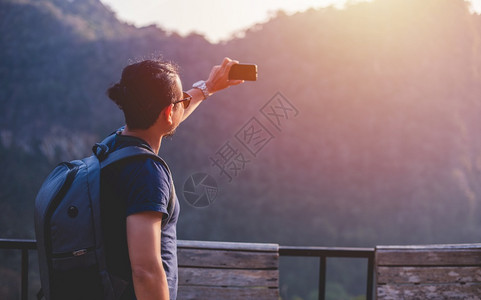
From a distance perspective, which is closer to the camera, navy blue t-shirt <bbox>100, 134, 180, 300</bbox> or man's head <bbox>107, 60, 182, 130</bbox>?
navy blue t-shirt <bbox>100, 134, 180, 300</bbox>

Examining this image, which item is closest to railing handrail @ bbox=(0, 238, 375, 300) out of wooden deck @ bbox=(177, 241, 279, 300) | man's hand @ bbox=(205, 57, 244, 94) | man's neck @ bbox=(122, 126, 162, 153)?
wooden deck @ bbox=(177, 241, 279, 300)

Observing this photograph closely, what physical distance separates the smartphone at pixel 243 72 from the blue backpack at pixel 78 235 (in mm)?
654

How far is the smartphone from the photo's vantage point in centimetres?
176

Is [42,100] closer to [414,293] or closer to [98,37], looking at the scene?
[98,37]

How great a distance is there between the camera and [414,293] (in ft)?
7.73

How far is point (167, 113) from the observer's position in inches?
51.2

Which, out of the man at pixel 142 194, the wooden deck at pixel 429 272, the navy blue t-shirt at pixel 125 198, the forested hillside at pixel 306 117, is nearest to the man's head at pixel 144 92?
the man at pixel 142 194

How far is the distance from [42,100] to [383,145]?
32.9 meters

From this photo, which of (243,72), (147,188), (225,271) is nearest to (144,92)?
(147,188)

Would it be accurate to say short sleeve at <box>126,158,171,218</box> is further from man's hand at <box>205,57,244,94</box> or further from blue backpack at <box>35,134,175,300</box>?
man's hand at <box>205,57,244,94</box>

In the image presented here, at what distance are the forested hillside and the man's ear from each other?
33933mm

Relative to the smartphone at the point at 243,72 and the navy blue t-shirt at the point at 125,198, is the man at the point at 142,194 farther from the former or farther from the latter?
the smartphone at the point at 243,72

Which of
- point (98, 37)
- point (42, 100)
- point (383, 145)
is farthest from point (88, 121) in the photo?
point (383, 145)

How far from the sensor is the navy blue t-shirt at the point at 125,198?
115 centimetres
